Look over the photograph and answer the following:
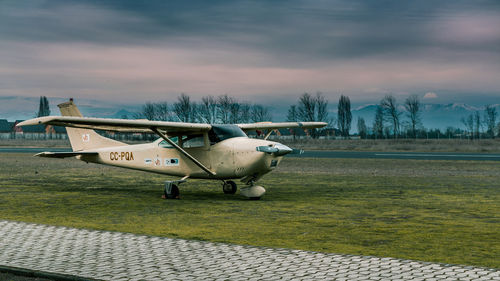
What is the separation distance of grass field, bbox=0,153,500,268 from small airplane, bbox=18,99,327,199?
714mm

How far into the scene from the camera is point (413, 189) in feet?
59.1

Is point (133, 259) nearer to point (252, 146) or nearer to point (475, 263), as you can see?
point (475, 263)

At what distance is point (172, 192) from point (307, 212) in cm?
502

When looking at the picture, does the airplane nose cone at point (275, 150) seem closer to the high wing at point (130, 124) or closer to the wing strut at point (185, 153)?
the wing strut at point (185, 153)

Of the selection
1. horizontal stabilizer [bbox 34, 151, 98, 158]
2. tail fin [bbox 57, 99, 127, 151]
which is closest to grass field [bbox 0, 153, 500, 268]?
horizontal stabilizer [bbox 34, 151, 98, 158]

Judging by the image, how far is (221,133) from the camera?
16.2 metres

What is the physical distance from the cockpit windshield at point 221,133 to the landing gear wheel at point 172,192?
180 centimetres

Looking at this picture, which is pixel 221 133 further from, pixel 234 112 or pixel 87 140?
pixel 234 112

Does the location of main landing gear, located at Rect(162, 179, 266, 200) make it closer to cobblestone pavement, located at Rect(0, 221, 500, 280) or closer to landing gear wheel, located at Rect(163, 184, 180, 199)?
landing gear wheel, located at Rect(163, 184, 180, 199)

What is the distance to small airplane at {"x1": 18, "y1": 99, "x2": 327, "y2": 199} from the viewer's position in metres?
15.0

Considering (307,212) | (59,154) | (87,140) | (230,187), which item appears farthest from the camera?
(87,140)

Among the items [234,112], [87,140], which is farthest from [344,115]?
[87,140]

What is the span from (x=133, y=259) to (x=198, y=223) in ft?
12.0

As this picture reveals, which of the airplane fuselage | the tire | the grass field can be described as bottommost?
the grass field
